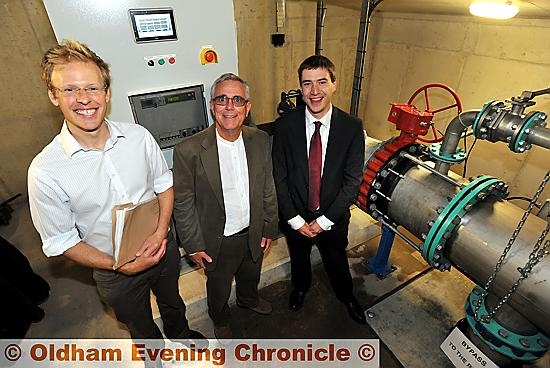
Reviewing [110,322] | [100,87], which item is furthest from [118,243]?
[110,322]

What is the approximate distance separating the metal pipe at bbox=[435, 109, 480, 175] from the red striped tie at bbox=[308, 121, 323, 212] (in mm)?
700

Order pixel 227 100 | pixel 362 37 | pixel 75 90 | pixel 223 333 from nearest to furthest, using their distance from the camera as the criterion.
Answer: pixel 75 90 < pixel 227 100 < pixel 223 333 < pixel 362 37

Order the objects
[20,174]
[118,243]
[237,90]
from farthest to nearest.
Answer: [20,174]
[237,90]
[118,243]

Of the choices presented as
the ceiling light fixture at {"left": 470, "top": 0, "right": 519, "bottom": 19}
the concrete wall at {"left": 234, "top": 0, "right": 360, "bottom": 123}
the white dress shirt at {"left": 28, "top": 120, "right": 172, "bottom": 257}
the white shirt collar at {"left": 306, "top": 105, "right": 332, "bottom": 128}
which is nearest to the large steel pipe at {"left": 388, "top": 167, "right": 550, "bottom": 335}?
the white shirt collar at {"left": 306, "top": 105, "right": 332, "bottom": 128}

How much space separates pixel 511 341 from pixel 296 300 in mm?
1292

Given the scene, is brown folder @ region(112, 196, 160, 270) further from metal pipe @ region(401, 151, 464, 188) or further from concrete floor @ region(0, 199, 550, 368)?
metal pipe @ region(401, 151, 464, 188)

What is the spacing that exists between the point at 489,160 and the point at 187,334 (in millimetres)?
3091

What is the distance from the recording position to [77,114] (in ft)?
3.58

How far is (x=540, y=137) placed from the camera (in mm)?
1310

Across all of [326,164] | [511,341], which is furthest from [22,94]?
[511,341]

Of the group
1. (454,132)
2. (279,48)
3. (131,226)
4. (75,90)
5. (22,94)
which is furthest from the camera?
(279,48)

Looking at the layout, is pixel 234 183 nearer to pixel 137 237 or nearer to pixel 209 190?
pixel 209 190

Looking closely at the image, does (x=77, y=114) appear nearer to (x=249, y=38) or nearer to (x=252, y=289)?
(x=252, y=289)

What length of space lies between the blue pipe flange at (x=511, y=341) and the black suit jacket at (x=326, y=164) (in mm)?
907
